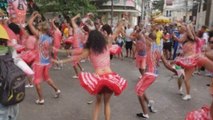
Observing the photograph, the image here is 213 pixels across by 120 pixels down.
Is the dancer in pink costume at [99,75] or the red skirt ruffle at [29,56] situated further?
the red skirt ruffle at [29,56]

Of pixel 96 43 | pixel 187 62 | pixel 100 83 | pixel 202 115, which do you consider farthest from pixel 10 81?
pixel 187 62

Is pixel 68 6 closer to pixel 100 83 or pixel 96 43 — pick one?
pixel 96 43

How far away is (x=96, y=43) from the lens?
5238mm

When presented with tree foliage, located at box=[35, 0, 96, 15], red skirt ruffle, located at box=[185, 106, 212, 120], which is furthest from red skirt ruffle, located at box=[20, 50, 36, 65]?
tree foliage, located at box=[35, 0, 96, 15]

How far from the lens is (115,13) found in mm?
47500

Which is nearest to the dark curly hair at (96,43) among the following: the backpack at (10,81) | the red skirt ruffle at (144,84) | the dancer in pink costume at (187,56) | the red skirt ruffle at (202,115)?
the red skirt ruffle at (144,84)

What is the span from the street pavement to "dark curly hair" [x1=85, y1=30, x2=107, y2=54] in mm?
1705

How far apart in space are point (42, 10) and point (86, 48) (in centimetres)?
2113

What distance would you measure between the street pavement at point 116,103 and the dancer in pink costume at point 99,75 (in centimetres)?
130

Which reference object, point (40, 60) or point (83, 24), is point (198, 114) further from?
point (83, 24)

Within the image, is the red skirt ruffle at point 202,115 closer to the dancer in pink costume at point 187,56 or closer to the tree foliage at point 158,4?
the dancer in pink costume at point 187,56

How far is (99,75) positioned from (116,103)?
236 centimetres

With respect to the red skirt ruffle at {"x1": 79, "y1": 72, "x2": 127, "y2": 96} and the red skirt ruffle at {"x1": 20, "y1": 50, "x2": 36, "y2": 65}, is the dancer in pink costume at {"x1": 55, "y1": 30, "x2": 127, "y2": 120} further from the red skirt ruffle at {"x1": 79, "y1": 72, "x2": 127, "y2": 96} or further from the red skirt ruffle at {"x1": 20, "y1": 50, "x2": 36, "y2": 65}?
the red skirt ruffle at {"x1": 20, "y1": 50, "x2": 36, "y2": 65}

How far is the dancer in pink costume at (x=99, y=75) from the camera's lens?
16.9 feet
